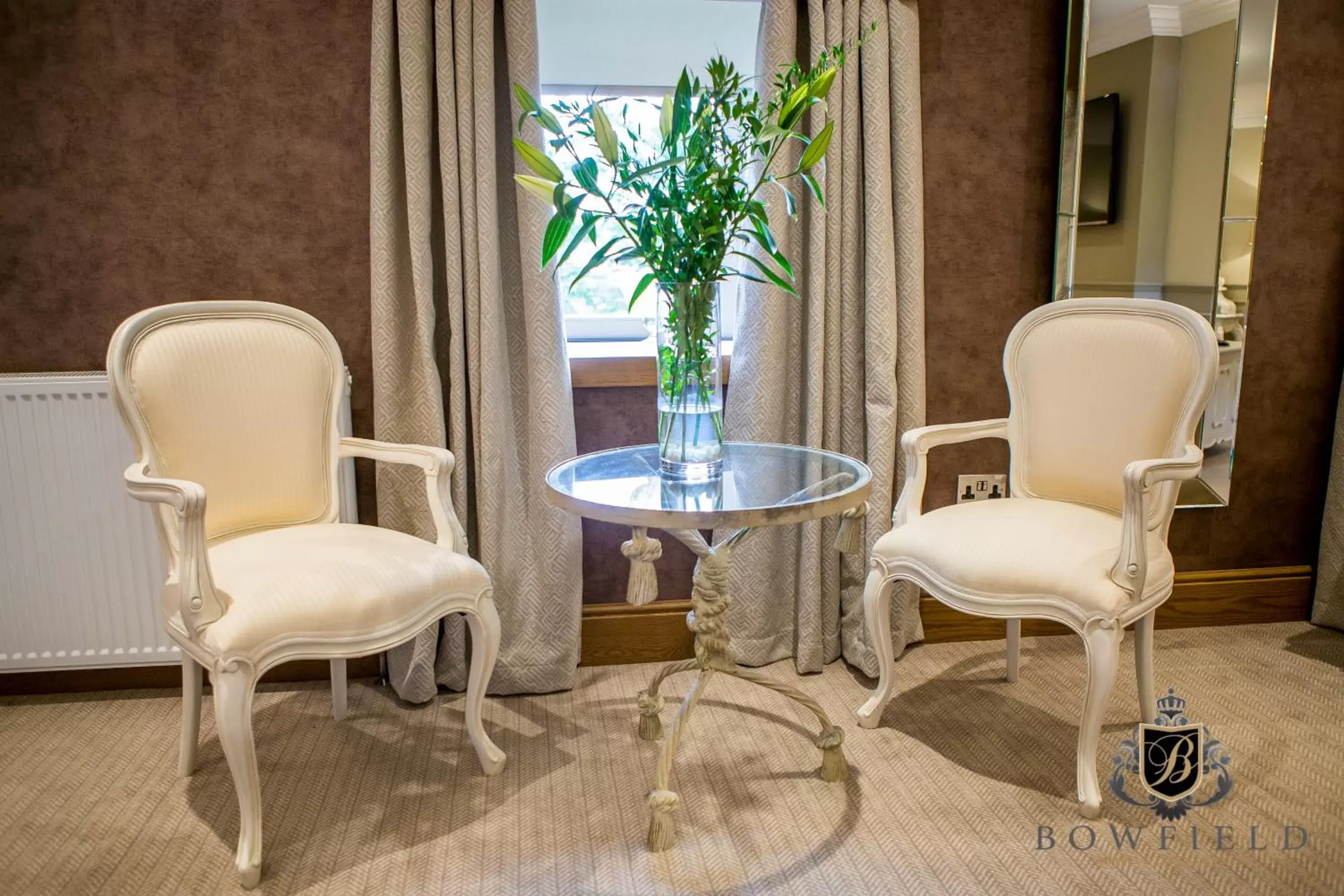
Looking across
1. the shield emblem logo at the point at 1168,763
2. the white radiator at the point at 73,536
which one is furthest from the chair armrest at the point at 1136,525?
the white radiator at the point at 73,536

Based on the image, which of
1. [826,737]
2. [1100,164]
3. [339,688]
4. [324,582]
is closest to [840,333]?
[1100,164]

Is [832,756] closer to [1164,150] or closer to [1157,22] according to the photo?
[1164,150]

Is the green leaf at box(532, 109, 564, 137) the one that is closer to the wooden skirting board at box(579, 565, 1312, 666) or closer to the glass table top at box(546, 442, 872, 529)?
the glass table top at box(546, 442, 872, 529)

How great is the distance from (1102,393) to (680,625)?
1253mm

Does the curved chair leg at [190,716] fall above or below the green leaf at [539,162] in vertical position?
below

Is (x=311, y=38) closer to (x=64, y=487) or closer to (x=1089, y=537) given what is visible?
(x=64, y=487)

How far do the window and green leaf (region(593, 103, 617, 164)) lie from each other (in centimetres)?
92

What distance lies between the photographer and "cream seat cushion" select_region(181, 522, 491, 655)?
5.66ft

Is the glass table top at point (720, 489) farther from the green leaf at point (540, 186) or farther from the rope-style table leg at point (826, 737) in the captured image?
the green leaf at point (540, 186)

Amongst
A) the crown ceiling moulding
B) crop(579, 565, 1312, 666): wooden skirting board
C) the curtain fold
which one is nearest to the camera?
the crown ceiling moulding

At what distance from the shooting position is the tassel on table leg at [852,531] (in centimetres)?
196

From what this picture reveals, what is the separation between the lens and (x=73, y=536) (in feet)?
7.67

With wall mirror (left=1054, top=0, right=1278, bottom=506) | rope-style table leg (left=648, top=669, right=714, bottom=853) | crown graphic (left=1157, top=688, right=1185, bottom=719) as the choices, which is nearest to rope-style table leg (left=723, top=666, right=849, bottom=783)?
rope-style table leg (left=648, top=669, right=714, bottom=853)

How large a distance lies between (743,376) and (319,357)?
1.06 metres
